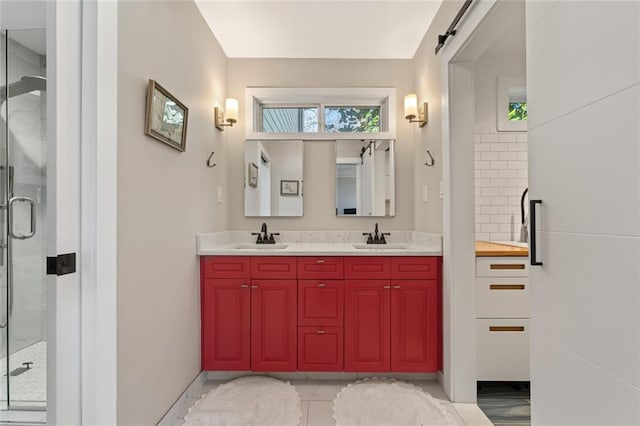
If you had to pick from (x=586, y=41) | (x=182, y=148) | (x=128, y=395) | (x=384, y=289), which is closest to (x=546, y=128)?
(x=586, y=41)

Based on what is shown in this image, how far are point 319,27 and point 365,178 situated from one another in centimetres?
127

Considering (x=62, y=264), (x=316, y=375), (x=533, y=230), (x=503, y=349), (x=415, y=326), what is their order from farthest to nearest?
(x=316, y=375), (x=415, y=326), (x=503, y=349), (x=533, y=230), (x=62, y=264)

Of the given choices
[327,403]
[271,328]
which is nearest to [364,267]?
[271,328]

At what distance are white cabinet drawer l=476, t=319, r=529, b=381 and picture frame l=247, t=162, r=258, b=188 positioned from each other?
2075mm

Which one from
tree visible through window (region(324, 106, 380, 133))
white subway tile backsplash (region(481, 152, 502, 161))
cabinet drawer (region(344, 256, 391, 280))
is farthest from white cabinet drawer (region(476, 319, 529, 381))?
tree visible through window (region(324, 106, 380, 133))

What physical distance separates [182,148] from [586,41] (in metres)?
1.91

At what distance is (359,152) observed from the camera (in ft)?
9.87

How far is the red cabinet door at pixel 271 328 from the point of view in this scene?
2314 millimetres

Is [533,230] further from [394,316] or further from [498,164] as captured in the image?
[498,164]

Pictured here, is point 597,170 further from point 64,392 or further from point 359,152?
point 359,152

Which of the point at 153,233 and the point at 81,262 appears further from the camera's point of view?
the point at 153,233

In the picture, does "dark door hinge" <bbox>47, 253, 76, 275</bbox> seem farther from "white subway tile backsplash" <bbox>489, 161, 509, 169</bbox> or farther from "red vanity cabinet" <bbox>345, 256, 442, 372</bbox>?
"white subway tile backsplash" <bbox>489, 161, 509, 169</bbox>

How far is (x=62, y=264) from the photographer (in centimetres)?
112

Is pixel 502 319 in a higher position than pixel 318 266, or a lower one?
lower
